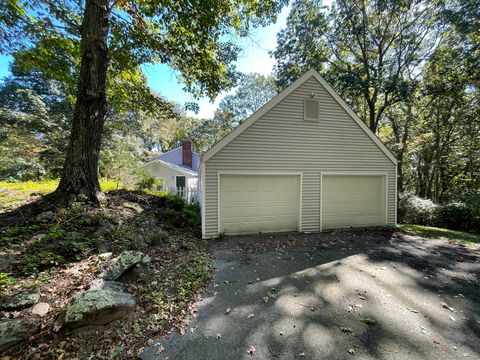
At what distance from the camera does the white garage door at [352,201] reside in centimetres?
784

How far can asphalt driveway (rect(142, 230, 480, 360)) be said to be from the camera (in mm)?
2518

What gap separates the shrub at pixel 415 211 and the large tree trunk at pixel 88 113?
13211 mm

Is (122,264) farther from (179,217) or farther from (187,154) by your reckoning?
(187,154)

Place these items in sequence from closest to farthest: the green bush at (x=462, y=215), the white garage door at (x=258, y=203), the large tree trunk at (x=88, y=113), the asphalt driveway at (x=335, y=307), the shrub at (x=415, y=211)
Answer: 1. the asphalt driveway at (x=335, y=307)
2. the large tree trunk at (x=88, y=113)
3. the white garage door at (x=258, y=203)
4. the green bush at (x=462, y=215)
5. the shrub at (x=415, y=211)

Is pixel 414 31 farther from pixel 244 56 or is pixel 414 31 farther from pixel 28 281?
pixel 28 281

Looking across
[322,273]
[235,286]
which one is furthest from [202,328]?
[322,273]

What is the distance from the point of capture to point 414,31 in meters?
11.4

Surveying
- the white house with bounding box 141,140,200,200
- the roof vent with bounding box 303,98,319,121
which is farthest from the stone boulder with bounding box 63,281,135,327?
the white house with bounding box 141,140,200,200

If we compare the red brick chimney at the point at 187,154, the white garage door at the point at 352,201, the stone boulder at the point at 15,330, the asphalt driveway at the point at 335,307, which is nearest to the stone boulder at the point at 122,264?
the stone boulder at the point at 15,330

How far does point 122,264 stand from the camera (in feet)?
11.6

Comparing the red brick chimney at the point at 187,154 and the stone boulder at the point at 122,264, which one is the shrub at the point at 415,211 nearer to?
the stone boulder at the point at 122,264

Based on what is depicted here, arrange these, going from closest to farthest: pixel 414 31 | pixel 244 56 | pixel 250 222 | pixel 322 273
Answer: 1. pixel 322 273
2. pixel 250 222
3. pixel 244 56
4. pixel 414 31

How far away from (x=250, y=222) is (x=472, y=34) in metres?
11.6

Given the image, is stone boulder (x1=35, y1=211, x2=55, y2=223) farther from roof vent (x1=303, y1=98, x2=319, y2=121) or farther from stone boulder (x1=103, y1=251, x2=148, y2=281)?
roof vent (x1=303, y1=98, x2=319, y2=121)
